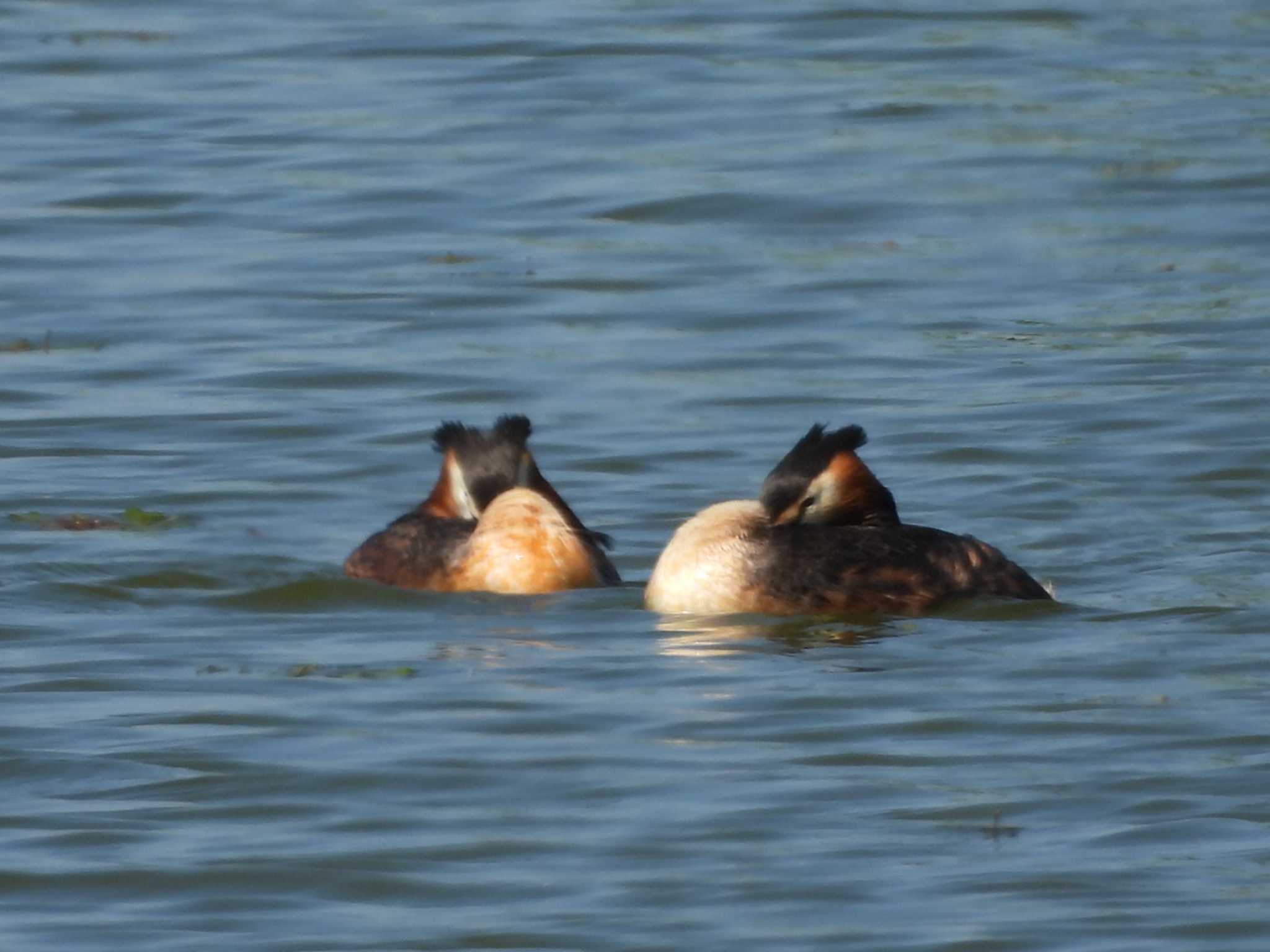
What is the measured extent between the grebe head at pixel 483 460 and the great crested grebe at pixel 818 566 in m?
0.97

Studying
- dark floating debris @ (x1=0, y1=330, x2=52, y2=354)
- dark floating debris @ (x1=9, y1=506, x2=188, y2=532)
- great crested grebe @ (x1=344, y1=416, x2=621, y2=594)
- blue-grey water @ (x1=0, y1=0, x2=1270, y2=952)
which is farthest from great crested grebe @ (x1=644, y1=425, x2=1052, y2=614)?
dark floating debris @ (x1=0, y1=330, x2=52, y2=354)

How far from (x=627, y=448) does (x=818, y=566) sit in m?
3.26

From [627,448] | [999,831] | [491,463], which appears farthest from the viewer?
[627,448]

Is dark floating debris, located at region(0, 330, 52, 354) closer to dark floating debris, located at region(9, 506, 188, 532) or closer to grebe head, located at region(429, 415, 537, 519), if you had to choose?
dark floating debris, located at region(9, 506, 188, 532)

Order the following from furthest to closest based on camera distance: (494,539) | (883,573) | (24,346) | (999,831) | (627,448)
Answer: (24,346), (627,448), (494,539), (883,573), (999,831)

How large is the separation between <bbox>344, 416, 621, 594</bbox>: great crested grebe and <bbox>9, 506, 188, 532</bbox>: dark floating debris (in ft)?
4.03

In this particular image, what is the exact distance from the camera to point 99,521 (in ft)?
41.3

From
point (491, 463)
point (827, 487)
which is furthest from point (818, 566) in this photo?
point (491, 463)

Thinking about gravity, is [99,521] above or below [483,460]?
below

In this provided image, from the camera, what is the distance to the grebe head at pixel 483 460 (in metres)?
11.8

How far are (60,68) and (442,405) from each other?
10.4 m

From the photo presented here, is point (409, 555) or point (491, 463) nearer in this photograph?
point (409, 555)

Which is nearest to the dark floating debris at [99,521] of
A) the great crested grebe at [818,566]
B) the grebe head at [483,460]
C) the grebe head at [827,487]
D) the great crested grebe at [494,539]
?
the great crested grebe at [494,539]

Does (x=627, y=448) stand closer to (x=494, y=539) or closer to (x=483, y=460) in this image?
(x=483, y=460)
